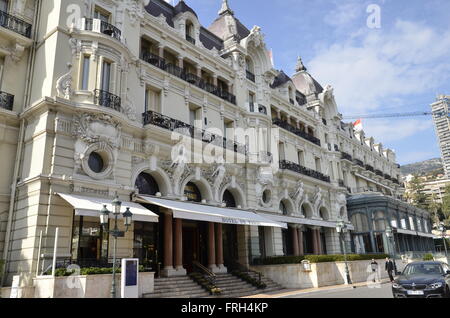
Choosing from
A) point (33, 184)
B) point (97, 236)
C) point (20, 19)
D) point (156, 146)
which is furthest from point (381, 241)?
point (20, 19)

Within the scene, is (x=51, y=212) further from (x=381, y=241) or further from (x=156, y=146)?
(x=381, y=241)

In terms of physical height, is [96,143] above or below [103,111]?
below

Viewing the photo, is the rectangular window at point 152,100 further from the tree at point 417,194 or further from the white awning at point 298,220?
the tree at point 417,194

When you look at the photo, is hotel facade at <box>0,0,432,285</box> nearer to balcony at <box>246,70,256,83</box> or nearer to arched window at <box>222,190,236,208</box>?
arched window at <box>222,190,236,208</box>

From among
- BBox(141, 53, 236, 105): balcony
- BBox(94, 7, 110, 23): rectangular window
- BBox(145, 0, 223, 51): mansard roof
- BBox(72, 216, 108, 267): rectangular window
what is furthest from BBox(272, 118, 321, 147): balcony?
BBox(72, 216, 108, 267): rectangular window

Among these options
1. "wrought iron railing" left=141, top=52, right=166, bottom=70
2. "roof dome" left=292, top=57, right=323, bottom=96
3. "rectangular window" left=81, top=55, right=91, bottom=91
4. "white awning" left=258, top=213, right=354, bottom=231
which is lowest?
"white awning" left=258, top=213, right=354, bottom=231

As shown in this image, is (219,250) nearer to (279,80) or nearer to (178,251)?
(178,251)

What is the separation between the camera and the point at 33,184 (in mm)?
13742

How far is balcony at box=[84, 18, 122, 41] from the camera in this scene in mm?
16312

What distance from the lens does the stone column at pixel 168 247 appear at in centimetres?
1712

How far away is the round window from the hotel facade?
49 millimetres

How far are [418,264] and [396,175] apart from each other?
49053mm

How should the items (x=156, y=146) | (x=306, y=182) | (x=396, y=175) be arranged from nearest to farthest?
1. (x=156, y=146)
2. (x=306, y=182)
3. (x=396, y=175)

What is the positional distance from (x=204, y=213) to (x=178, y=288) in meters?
3.54
